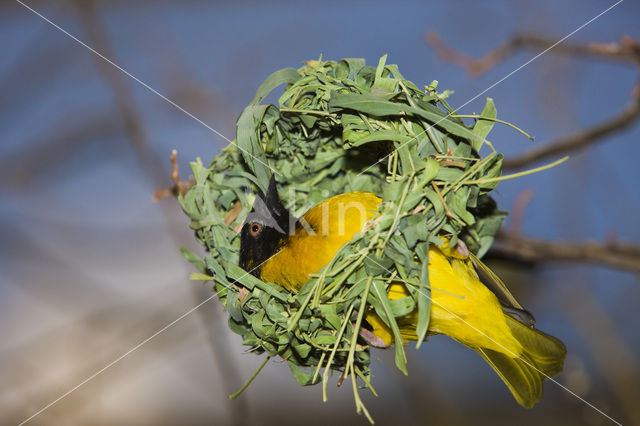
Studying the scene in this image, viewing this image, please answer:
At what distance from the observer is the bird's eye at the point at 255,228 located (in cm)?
107

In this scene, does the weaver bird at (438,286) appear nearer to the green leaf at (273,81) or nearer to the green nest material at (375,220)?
the green nest material at (375,220)

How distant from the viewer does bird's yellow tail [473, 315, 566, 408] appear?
3.29ft

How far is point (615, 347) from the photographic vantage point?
202 centimetres

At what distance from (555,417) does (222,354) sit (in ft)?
7.58

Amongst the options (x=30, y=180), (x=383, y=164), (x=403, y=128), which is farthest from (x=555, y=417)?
(x=30, y=180)

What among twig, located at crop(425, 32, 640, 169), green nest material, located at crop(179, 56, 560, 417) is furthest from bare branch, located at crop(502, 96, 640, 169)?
green nest material, located at crop(179, 56, 560, 417)

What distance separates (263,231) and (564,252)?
95 centimetres

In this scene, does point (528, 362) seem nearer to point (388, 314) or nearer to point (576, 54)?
point (388, 314)

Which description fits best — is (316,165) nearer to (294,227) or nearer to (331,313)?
(294,227)

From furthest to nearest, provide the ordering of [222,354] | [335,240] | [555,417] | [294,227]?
1. [555,417]
2. [222,354]
3. [294,227]
4. [335,240]

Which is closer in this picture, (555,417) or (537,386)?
(537,386)

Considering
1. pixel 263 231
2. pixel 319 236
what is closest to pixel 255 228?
pixel 263 231

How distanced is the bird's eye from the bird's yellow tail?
0.56 metres

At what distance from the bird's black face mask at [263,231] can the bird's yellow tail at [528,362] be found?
52 cm
